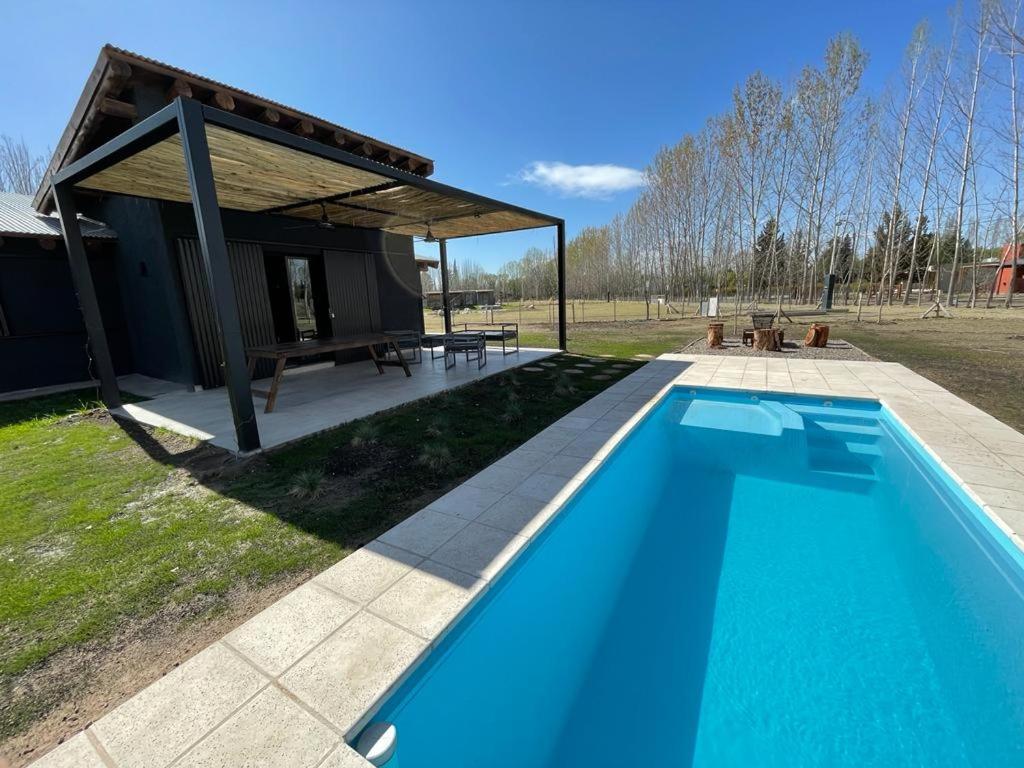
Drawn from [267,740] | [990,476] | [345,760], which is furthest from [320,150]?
[990,476]

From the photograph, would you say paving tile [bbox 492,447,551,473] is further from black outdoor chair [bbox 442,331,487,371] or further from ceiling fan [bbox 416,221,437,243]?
ceiling fan [bbox 416,221,437,243]

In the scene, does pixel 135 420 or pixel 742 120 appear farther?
pixel 742 120

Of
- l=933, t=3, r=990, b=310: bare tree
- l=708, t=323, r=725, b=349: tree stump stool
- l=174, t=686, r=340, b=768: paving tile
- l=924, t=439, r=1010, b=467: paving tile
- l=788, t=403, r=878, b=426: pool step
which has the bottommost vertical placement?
l=788, t=403, r=878, b=426: pool step

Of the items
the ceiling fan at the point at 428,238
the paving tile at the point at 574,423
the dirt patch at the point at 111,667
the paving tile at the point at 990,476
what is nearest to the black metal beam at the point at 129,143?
the dirt patch at the point at 111,667

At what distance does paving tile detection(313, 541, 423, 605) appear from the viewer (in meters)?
2.10

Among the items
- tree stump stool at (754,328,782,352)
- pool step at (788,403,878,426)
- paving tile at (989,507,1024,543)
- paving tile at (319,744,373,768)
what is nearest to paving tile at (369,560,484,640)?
paving tile at (319,744,373,768)

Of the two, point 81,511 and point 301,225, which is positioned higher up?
point 301,225

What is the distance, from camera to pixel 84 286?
523 centimetres

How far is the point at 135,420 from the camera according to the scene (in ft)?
16.6

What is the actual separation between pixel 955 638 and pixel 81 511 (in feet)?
18.3

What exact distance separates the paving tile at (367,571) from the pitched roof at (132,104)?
5430 mm

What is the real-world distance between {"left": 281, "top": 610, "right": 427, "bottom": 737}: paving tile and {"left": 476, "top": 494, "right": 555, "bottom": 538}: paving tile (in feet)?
3.13

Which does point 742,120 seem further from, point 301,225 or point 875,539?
point 875,539

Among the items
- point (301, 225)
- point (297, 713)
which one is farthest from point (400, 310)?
point (297, 713)
